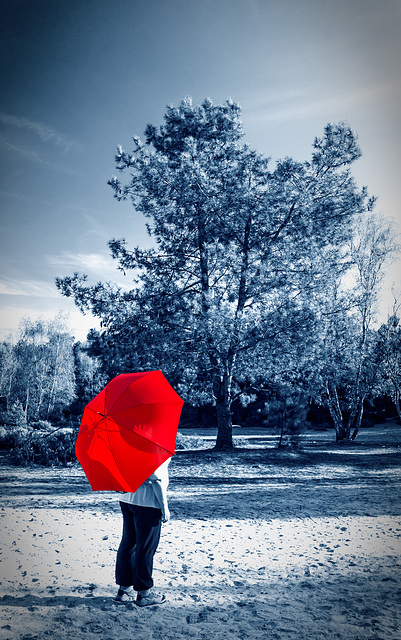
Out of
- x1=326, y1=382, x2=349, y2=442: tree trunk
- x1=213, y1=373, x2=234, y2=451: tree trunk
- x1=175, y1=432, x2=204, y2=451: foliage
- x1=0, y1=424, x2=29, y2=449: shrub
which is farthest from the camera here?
x1=326, y1=382, x2=349, y2=442: tree trunk

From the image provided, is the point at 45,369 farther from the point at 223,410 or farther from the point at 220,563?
the point at 220,563

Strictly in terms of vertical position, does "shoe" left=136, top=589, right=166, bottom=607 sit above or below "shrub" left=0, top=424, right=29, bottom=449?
above

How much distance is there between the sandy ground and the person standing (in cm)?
14

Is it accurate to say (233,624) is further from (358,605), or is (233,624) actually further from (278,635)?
(358,605)

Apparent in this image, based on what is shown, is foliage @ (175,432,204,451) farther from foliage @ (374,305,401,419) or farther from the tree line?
foliage @ (374,305,401,419)

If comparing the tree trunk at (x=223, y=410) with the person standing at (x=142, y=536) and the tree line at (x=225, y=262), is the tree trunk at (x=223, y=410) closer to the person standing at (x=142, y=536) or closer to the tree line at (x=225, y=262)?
the tree line at (x=225, y=262)

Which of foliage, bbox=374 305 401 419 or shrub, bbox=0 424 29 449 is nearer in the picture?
shrub, bbox=0 424 29 449

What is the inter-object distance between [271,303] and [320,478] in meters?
5.14

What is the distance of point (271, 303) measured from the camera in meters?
11.6

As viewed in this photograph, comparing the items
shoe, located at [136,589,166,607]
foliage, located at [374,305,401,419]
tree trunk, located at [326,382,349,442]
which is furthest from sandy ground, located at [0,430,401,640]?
tree trunk, located at [326,382,349,442]

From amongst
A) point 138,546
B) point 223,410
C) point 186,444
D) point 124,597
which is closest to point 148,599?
point 124,597

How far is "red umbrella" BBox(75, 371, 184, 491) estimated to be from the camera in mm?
3010

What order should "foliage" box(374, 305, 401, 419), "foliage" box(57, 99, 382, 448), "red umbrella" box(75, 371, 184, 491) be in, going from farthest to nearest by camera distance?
"foliage" box(374, 305, 401, 419) → "foliage" box(57, 99, 382, 448) → "red umbrella" box(75, 371, 184, 491)

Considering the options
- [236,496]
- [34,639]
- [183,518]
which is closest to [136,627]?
[34,639]
